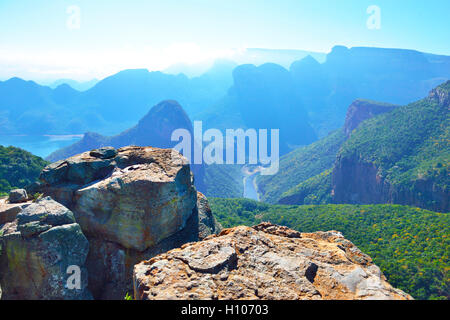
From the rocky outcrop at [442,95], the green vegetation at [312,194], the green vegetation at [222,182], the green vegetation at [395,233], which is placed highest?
the rocky outcrop at [442,95]

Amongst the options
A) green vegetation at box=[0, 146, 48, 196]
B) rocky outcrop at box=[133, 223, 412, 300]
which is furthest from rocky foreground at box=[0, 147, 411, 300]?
green vegetation at box=[0, 146, 48, 196]

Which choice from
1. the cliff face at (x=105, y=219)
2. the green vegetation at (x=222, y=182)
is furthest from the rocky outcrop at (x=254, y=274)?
the green vegetation at (x=222, y=182)

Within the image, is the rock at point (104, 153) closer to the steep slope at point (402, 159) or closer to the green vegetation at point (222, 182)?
the steep slope at point (402, 159)

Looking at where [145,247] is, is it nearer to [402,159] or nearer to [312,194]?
[402,159]

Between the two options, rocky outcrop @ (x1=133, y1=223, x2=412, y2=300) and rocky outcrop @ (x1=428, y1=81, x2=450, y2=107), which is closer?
rocky outcrop @ (x1=133, y1=223, x2=412, y2=300)

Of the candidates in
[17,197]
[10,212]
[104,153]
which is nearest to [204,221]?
[104,153]

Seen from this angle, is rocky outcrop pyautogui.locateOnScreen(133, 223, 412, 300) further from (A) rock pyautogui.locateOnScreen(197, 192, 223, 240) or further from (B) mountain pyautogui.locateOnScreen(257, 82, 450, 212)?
(B) mountain pyautogui.locateOnScreen(257, 82, 450, 212)
